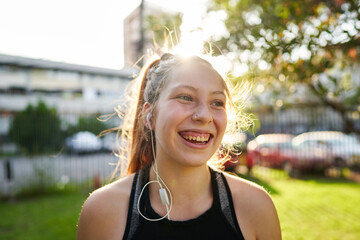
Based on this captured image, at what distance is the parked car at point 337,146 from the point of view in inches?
409

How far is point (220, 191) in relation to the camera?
1747 millimetres

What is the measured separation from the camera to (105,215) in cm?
162

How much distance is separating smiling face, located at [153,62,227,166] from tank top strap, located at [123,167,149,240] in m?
0.20

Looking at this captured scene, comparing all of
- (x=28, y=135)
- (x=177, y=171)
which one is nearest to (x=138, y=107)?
(x=177, y=171)

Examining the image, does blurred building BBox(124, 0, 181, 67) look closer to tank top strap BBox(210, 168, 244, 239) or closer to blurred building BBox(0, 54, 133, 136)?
tank top strap BBox(210, 168, 244, 239)

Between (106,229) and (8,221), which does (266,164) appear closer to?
(8,221)

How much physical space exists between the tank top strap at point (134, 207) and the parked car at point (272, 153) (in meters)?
8.88

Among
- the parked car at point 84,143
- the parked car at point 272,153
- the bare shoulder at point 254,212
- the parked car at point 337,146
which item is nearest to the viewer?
the bare shoulder at point 254,212

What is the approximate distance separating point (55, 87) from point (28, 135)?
70.7 ft

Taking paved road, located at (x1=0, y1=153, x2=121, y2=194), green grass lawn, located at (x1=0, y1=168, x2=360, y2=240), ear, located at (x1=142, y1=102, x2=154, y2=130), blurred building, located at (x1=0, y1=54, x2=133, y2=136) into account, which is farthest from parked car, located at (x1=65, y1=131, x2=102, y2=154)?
blurred building, located at (x1=0, y1=54, x2=133, y2=136)

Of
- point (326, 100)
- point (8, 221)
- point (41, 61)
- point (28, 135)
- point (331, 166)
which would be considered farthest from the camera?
point (41, 61)

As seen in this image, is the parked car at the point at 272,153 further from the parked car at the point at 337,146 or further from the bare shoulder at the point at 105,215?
the bare shoulder at the point at 105,215

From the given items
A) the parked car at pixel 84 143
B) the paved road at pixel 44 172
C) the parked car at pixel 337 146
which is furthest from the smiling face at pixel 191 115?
the parked car at pixel 337 146

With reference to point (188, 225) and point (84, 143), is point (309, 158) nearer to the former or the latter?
point (84, 143)
